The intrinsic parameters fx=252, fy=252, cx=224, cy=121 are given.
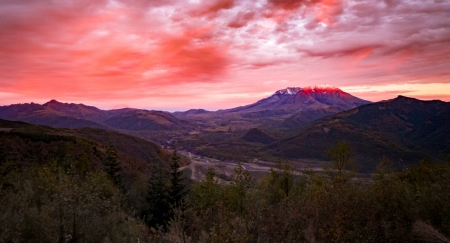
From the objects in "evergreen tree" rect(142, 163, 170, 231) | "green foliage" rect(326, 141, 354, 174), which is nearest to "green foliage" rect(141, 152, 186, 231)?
"evergreen tree" rect(142, 163, 170, 231)

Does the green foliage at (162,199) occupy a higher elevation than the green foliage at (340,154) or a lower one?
lower

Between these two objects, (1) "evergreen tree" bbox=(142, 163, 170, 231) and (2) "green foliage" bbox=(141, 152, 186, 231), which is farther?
(2) "green foliage" bbox=(141, 152, 186, 231)

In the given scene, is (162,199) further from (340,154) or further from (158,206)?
(340,154)

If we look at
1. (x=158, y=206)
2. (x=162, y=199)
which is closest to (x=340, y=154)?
(x=162, y=199)

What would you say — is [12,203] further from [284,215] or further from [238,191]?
[238,191]

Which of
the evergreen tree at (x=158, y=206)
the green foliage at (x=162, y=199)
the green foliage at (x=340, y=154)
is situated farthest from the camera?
the green foliage at (x=340, y=154)

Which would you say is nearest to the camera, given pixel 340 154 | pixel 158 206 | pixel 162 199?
pixel 158 206

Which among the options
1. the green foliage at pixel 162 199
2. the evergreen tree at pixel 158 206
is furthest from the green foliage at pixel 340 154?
the evergreen tree at pixel 158 206

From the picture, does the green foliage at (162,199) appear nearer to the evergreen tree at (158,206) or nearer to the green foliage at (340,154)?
the evergreen tree at (158,206)

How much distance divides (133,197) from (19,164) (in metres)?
29.2

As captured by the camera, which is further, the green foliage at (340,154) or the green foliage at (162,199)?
the green foliage at (340,154)

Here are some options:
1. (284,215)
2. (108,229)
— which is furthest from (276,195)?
(108,229)

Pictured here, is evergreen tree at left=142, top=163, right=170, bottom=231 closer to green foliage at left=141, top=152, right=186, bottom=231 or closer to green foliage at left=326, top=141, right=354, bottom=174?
green foliage at left=141, top=152, right=186, bottom=231

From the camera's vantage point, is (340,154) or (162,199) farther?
(340,154)
